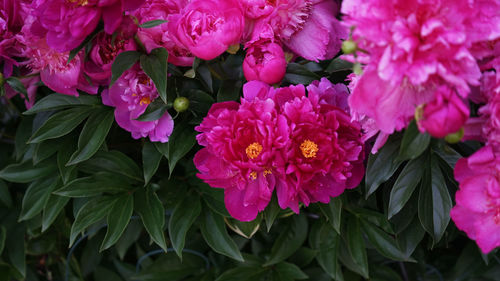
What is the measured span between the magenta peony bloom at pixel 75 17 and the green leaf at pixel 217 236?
383 millimetres

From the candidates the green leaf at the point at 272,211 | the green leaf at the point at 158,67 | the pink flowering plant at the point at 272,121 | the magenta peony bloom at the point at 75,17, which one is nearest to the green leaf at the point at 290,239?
the pink flowering plant at the point at 272,121

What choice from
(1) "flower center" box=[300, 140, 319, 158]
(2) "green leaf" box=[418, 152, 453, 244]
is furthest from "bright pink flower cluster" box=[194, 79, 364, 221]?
(2) "green leaf" box=[418, 152, 453, 244]

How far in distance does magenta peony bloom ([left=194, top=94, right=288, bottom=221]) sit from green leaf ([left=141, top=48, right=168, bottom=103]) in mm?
Answer: 76

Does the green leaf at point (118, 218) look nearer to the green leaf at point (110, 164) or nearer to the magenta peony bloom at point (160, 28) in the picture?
the green leaf at point (110, 164)

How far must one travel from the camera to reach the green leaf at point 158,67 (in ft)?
2.18

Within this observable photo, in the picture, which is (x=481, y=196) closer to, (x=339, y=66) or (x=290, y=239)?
(x=339, y=66)

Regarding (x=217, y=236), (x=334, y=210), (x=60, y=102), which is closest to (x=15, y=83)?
(x=60, y=102)

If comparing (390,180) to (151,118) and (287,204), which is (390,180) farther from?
(151,118)

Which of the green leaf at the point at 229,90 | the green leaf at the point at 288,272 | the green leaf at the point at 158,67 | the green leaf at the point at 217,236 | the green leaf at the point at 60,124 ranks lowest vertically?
the green leaf at the point at 288,272

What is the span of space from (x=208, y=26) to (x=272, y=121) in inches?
6.6

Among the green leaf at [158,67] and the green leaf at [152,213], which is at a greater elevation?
the green leaf at [158,67]

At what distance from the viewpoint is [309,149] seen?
64 centimetres

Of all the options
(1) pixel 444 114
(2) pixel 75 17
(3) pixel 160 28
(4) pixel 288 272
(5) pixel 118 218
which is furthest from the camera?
(4) pixel 288 272

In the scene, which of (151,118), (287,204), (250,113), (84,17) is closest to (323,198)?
(287,204)
